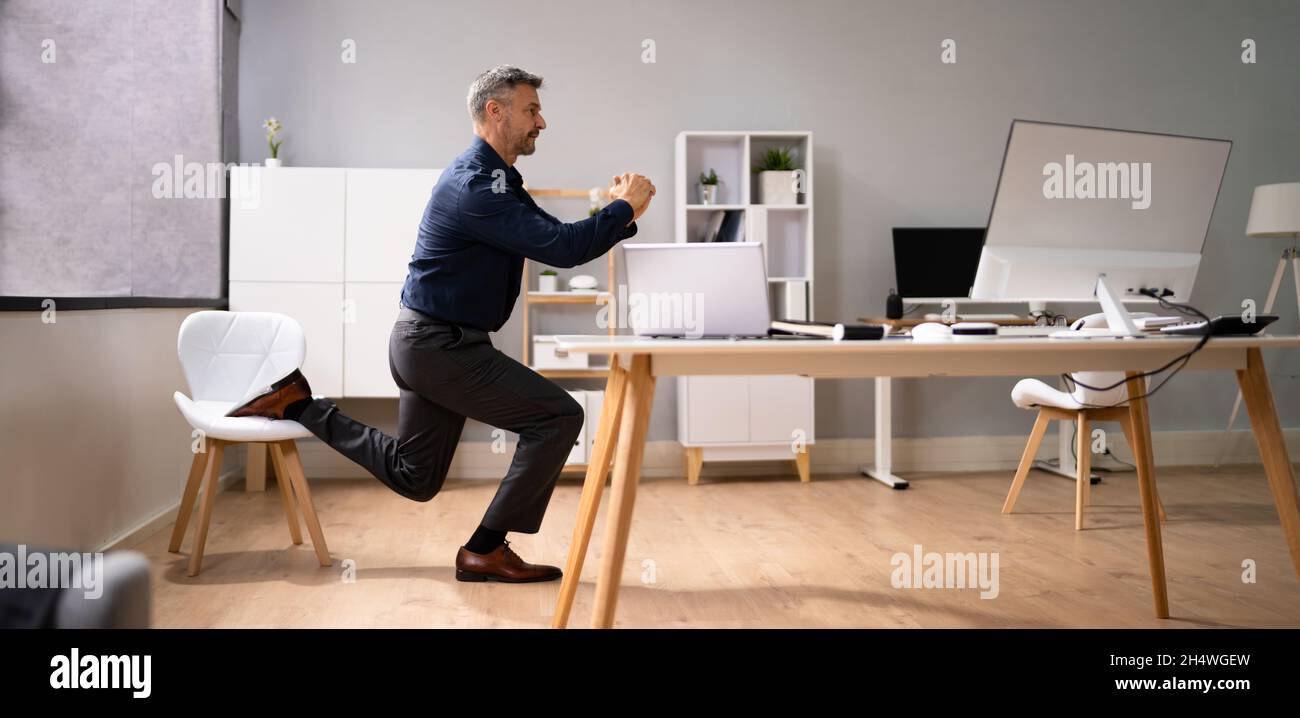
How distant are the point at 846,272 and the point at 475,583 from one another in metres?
3.03

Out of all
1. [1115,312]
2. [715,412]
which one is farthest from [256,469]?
[1115,312]

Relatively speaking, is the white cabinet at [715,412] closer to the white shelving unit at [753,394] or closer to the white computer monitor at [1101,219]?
the white shelving unit at [753,394]

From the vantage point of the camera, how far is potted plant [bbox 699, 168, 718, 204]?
4.97 metres

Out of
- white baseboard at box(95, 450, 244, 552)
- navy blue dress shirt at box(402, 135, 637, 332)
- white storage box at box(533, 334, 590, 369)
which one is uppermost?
navy blue dress shirt at box(402, 135, 637, 332)

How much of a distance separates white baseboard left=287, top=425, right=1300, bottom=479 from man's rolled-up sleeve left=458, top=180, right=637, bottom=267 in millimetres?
2429

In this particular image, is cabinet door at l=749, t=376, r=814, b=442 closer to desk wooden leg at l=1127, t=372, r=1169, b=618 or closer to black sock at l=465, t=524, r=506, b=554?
black sock at l=465, t=524, r=506, b=554

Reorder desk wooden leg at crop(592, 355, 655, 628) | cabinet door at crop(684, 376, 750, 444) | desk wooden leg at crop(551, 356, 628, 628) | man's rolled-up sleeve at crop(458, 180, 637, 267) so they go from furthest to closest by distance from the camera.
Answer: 1. cabinet door at crop(684, 376, 750, 444)
2. man's rolled-up sleeve at crop(458, 180, 637, 267)
3. desk wooden leg at crop(551, 356, 628, 628)
4. desk wooden leg at crop(592, 355, 655, 628)

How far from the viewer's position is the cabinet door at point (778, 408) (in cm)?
488

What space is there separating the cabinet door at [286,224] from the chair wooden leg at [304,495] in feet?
5.25

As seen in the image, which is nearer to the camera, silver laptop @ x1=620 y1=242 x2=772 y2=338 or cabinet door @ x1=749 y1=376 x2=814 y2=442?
silver laptop @ x1=620 y1=242 x2=772 y2=338

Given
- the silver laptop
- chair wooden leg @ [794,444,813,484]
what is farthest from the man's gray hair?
chair wooden leg @ [794,444,813,484]

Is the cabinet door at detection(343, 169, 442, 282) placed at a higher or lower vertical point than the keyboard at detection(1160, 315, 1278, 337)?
higher

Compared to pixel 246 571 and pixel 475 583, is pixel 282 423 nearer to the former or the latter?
pixel 246 571

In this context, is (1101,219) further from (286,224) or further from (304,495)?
(286,224)
